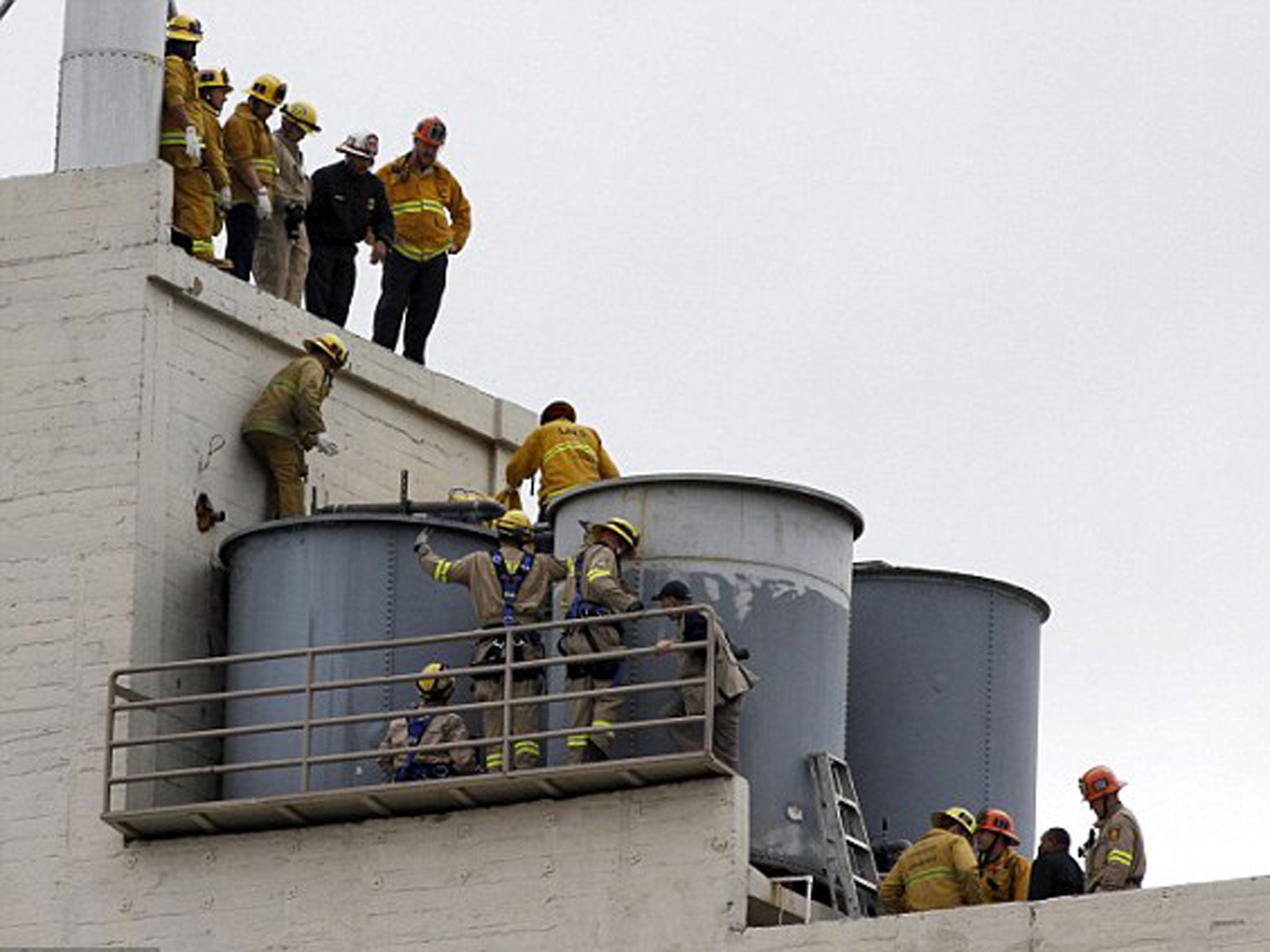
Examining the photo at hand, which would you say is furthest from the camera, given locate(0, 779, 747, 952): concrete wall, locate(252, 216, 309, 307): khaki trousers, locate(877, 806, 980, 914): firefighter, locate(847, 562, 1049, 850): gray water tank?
locate(252, 216, 309, 307): khaki trousers

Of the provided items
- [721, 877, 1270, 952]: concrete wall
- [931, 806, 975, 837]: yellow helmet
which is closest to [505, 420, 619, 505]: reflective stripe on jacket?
[931, 806, 975, 837]: yellow helmet

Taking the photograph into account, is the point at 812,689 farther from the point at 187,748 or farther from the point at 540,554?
the point at 187,748

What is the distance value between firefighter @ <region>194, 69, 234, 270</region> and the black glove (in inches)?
30.5

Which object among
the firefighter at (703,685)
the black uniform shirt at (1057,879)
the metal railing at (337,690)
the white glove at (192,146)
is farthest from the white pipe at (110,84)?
the black uniform shirt at (1057,879)

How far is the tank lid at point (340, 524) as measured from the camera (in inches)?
1497

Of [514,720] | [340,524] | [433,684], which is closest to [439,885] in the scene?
[514,720]

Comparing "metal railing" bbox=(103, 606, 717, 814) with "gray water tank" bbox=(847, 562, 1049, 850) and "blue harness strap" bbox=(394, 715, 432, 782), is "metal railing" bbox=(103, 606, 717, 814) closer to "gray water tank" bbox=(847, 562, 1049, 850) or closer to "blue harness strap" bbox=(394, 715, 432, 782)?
"blue harness strap" bbox=(394, 715, 432, 782)

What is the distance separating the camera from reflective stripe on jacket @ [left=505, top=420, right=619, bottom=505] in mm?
39219

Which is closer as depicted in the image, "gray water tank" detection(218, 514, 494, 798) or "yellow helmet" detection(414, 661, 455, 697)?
"yellow helmet" detection(414, 661, 455, 697)

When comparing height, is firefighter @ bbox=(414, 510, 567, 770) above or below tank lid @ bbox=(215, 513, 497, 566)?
below

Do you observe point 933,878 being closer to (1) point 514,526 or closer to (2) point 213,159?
(1) point 514,526

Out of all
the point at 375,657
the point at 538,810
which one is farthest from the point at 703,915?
the point at 375,657

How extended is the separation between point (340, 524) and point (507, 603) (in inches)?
74.3

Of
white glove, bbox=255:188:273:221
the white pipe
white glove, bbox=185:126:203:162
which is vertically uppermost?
the white pipe
